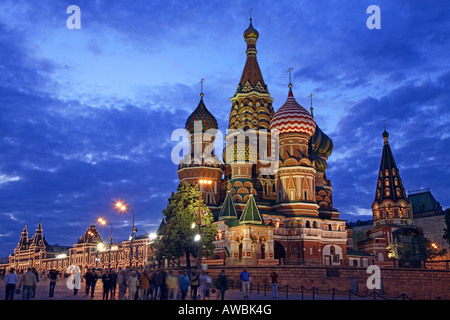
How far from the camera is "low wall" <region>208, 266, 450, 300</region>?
3428 cm

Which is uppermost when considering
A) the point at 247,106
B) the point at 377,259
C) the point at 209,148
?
the point at 247,106

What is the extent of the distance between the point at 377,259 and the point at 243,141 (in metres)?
26.1

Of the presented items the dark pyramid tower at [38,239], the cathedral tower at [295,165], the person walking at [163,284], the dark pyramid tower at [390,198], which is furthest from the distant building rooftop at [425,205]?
the dark pyramid tower at [38,239]

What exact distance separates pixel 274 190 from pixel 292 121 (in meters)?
9.58

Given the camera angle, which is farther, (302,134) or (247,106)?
(247,106)

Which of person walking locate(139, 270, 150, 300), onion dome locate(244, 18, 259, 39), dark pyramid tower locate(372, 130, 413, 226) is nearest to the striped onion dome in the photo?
onion dome locate(244, 18, 259, 39)

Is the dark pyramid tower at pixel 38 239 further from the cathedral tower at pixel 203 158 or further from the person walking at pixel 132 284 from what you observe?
the person walking at pixel 132 284

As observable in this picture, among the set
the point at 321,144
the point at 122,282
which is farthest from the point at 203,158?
the point at 122,282

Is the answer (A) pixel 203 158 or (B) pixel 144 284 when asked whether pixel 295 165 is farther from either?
(B) pixel 144 284

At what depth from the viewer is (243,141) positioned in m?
59.3

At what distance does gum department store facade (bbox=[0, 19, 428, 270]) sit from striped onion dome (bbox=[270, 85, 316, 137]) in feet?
0.42

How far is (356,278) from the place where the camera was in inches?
1375
